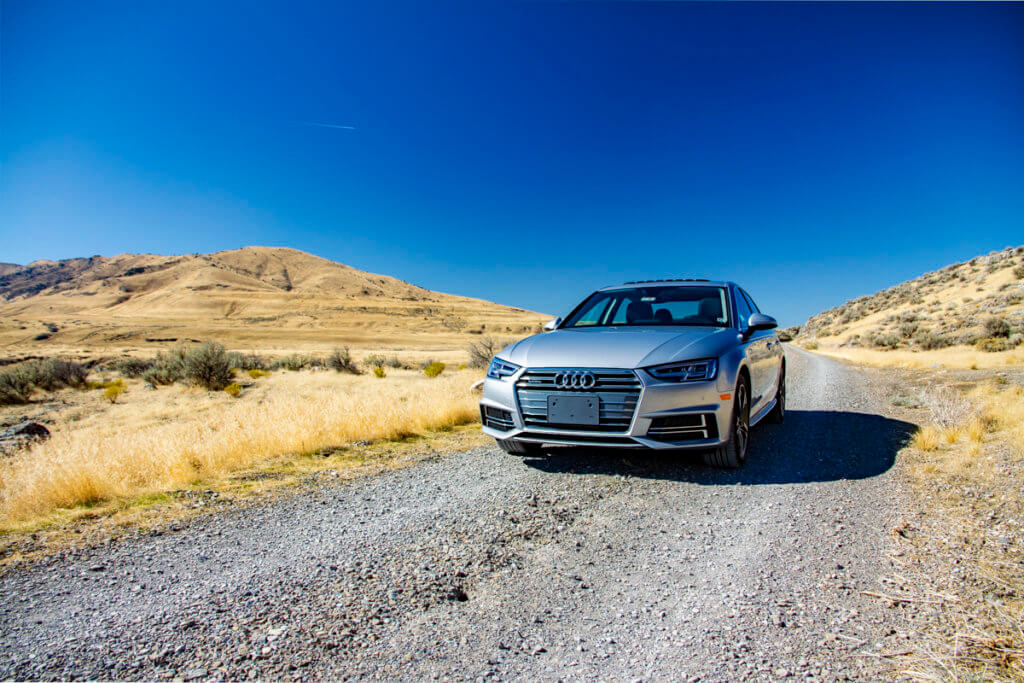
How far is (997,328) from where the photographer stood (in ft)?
70.1

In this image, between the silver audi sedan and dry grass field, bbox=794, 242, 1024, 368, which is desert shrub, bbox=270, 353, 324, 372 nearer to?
dry grass field, bbox=794, 242, 1024, 368

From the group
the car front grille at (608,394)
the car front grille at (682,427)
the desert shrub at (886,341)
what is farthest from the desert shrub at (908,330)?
the car front grille at (608,394)

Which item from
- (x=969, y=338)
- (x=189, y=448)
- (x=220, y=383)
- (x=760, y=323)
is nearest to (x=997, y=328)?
(x=969, y=338)

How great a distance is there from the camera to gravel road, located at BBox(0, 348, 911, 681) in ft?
7.13

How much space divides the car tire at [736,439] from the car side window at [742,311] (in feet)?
3.08

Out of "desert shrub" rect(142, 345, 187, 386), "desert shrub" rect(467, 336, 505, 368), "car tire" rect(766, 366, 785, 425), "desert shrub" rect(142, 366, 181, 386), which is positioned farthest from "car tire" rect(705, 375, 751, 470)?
"desert shrub" rect(142, 366, 181, 386)

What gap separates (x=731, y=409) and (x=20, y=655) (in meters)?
4.65

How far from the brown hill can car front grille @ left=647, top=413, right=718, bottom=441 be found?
35031 mm

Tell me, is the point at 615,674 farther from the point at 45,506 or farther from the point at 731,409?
the point at 45,506

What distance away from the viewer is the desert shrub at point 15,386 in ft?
56.9

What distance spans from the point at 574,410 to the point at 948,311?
3878 cm

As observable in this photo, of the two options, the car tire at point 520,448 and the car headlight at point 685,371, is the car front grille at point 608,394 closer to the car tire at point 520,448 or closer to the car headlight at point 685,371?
the car headlight at point 685,371

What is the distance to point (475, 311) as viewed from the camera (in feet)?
404

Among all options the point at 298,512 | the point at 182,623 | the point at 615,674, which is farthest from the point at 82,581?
the point at 615,674
